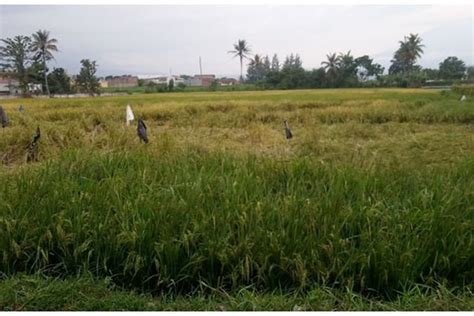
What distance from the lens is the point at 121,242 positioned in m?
2.71

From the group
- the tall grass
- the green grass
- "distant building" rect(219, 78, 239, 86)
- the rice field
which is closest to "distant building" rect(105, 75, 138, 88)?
"distant building" rect(219, 78, 239, 86)

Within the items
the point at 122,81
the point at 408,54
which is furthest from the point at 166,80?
the point at 408,54

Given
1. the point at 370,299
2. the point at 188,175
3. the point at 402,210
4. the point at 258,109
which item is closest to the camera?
the point at 370,299

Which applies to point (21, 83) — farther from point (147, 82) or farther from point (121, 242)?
point (121, 242)

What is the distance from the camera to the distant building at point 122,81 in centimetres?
3572

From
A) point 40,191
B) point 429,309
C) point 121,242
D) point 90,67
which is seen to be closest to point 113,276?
point 121,242

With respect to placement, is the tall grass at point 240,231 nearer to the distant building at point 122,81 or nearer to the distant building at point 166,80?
the distant building at point 122,81

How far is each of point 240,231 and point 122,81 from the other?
3672 cm

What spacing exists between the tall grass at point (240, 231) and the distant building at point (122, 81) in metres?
34.3

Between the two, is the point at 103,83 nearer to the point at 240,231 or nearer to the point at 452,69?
the point at 240,231

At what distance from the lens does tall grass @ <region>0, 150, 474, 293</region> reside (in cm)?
258

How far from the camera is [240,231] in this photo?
110 inches

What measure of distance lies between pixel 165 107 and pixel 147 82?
23850 mm

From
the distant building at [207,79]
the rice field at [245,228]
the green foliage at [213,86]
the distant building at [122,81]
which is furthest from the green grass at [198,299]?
the green foliage at [213,86]
